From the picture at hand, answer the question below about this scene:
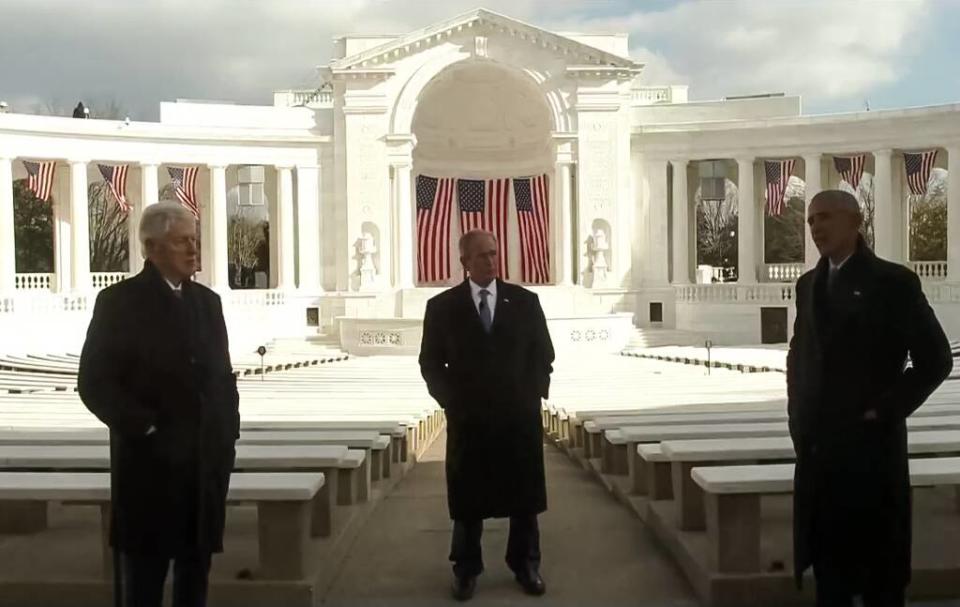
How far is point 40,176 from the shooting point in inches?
1272

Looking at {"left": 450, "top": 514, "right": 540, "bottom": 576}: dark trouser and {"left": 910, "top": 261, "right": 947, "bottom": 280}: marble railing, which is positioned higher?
{"left": 910, "top": 261, "right": 947, "bottom": 280}: marble railing

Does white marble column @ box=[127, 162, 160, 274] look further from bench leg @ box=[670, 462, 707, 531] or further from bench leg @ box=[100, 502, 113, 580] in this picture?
bench leg @ box=[670, 462, 707, 531]

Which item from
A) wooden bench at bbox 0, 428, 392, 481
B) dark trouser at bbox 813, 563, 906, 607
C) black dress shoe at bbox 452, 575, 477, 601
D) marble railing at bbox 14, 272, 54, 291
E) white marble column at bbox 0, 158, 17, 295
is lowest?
black dress shoe at bbox 452, 575, 477, 601

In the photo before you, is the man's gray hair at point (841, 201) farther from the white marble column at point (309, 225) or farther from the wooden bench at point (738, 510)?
the white marble column at point (309, 225)

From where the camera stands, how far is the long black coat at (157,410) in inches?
183

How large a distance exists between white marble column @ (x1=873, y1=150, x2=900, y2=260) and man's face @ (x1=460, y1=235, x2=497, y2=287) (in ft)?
104

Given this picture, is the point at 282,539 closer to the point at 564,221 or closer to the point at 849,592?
the point at 849,592

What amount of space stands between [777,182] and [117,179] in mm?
23307

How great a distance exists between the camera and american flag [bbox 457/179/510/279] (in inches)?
1513

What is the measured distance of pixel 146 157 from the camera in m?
34.8

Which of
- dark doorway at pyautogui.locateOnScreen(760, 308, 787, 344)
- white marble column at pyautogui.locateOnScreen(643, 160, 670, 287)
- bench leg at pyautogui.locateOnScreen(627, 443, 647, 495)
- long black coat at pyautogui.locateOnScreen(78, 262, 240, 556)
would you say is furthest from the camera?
white marble column at pyautogui.locateOnScreen(643, 160, 670, 287)

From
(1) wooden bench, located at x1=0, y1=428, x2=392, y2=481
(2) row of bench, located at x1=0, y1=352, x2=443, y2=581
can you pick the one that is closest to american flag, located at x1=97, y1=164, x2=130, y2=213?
(2) row of bench, located at x1=0, y1=352, x2=443, y2=581

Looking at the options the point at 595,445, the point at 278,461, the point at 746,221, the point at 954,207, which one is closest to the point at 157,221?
the point at 278,461

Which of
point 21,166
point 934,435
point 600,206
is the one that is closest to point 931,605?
point 934,435
